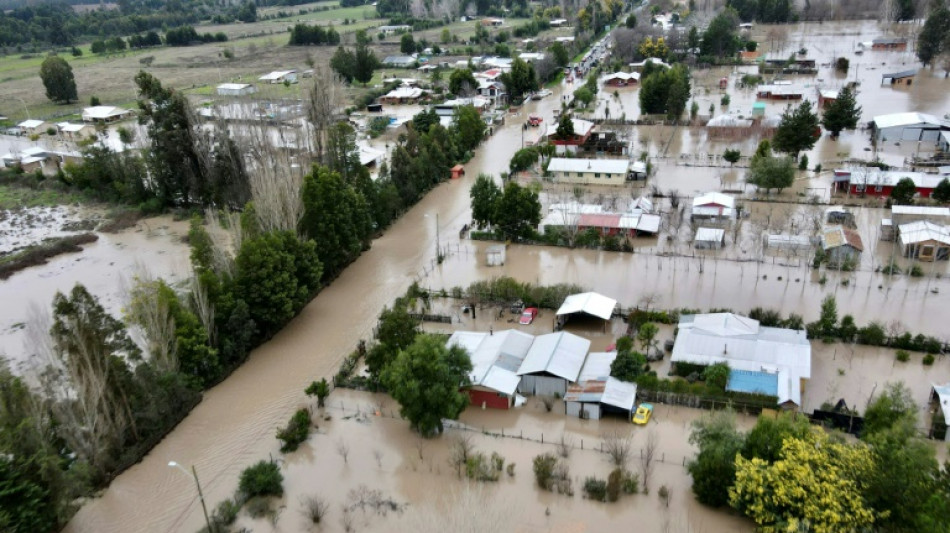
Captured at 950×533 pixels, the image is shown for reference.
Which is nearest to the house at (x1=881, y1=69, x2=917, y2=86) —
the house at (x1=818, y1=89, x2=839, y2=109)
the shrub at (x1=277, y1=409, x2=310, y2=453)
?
the house at (x1=818, y1=89, x2=839, y2=109)

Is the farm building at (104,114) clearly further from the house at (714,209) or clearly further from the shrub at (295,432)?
the house at (714,209)

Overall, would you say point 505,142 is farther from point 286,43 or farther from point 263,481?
point 286,43

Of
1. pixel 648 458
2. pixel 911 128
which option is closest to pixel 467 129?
pixel 911 128

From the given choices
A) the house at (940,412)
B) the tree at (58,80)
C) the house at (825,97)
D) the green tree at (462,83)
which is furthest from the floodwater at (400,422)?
the tree at (58,80)

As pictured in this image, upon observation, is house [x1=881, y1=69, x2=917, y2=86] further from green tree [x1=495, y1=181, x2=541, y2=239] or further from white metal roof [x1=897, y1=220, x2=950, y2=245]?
green tree [x1=495, y1=181, x2=541, y2=239]

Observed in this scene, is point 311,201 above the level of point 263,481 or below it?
above

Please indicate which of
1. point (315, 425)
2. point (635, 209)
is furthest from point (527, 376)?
point (635, 209)

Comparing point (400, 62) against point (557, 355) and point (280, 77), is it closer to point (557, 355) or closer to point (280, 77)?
point (280, 77)
